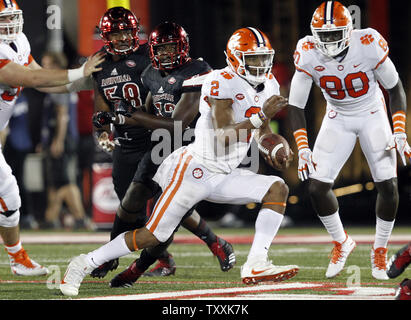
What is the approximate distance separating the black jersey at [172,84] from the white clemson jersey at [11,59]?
2.81ft

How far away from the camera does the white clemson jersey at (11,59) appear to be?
535 cm

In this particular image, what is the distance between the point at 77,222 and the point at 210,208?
1.43 meters

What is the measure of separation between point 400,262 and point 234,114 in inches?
46.8

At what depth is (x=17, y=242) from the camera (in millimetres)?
5484

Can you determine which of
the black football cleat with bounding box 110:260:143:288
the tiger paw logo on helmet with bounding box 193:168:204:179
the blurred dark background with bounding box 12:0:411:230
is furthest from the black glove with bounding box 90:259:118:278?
the blurred dark background with bounding box 12:0:411:230

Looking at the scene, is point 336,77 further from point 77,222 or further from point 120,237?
point 77,222

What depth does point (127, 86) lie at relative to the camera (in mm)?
→ 5391

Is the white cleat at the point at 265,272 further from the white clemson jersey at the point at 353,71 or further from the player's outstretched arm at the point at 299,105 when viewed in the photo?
the white clemson jersey at the point at 353,71

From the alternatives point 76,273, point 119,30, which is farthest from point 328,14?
point 76,273

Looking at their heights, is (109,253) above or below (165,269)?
above

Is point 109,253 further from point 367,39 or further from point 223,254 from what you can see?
point 367,39

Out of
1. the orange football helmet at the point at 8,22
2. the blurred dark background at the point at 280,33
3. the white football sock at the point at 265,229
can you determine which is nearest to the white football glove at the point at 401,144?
the white football sock at the point at 265,229
